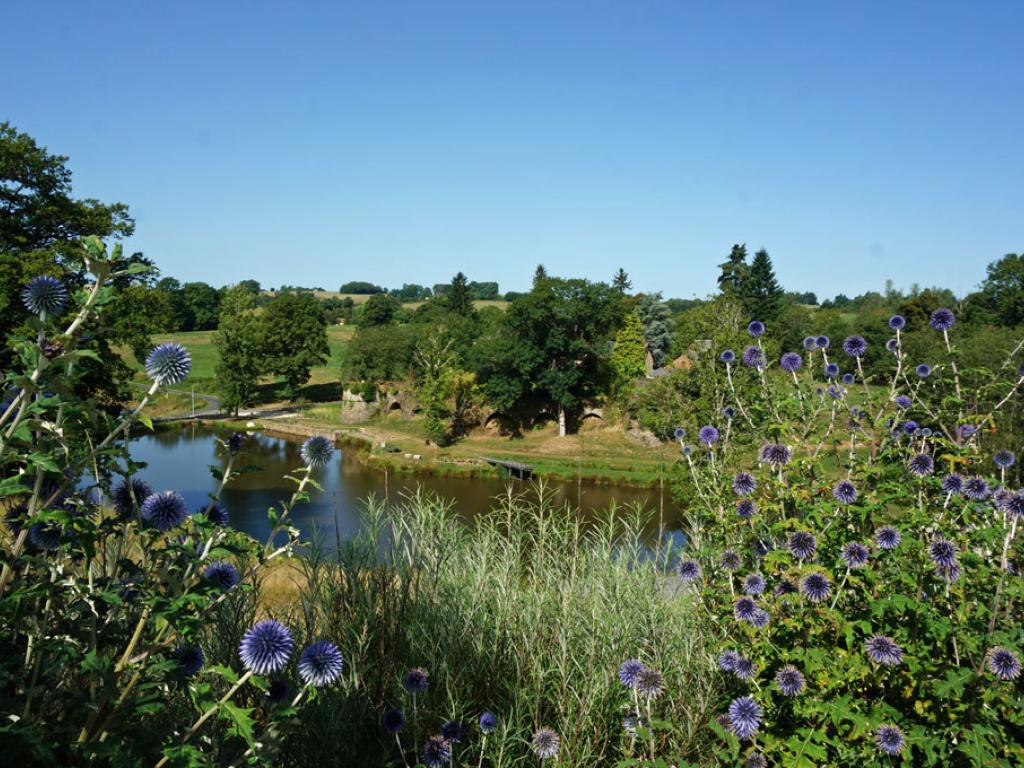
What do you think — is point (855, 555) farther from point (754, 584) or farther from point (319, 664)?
point (319, 664)

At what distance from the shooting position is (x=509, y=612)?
4.48 meters

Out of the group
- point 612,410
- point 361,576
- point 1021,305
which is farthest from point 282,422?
point 1021,305

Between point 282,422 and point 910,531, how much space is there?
152ft

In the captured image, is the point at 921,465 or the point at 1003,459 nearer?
the point at 921,465

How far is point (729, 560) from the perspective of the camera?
3785 mm

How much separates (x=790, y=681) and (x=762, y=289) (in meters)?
65.8

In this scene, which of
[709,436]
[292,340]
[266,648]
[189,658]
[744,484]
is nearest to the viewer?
[266,648]

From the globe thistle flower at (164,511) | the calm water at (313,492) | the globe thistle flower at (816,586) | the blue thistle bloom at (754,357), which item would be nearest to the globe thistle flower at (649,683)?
the globe thistle flower at (816,586)

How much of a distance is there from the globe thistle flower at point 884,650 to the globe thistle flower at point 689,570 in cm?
118

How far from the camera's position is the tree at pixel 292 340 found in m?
56.3

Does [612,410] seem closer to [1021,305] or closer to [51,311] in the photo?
[1021,305]

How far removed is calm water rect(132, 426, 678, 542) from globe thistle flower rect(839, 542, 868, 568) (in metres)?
22.4

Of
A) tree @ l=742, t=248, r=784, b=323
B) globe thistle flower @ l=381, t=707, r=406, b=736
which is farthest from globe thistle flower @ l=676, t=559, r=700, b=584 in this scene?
tree @ l=742, t=248, r=784, b=323

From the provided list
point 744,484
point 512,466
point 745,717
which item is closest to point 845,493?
point 744,484
